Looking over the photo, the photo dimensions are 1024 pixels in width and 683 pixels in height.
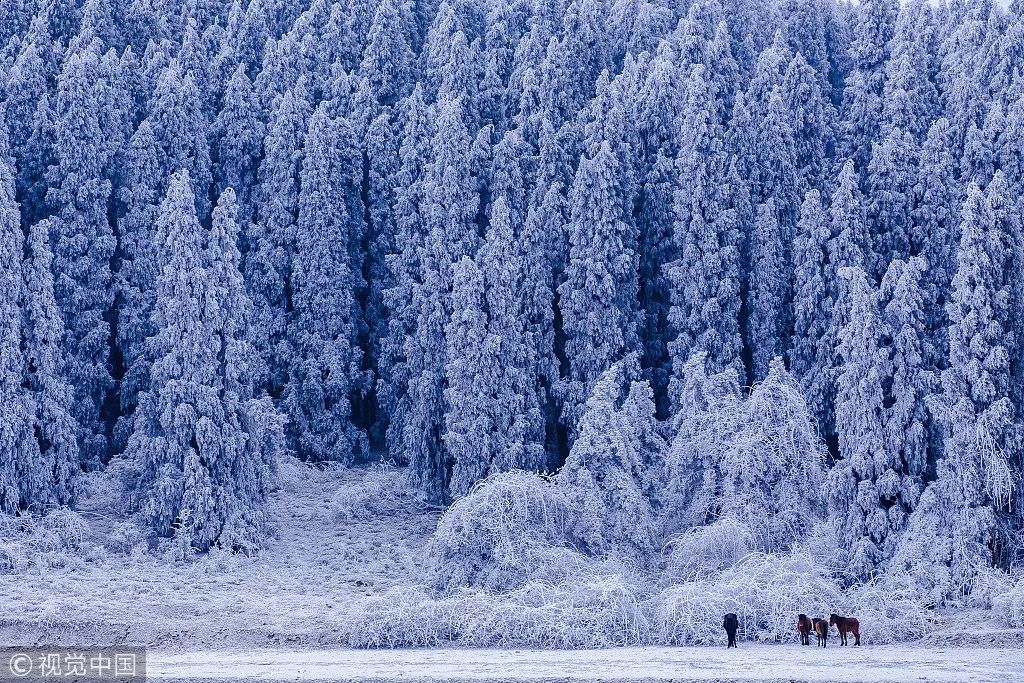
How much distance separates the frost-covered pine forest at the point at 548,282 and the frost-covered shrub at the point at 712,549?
8 cm

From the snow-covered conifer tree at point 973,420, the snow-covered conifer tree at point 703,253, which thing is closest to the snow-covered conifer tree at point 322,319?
the snow-covered conifer tree at point 703,253

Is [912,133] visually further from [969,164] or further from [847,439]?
[847,439]

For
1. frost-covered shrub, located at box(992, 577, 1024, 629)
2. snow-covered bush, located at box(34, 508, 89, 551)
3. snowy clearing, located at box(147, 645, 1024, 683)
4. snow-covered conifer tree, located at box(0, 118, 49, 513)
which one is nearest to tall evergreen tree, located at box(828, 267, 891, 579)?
frost-covered shrub, located at box(992, 577, 1024, 629)

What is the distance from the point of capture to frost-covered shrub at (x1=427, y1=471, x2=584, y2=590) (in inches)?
1363

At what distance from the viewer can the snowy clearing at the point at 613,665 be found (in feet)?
92.3

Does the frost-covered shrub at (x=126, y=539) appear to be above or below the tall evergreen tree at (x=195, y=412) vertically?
below

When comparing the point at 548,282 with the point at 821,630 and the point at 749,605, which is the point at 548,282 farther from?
the point at 821,630

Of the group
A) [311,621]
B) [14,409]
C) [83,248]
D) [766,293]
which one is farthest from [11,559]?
[766,293]

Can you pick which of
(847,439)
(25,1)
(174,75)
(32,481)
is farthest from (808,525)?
(25,1)

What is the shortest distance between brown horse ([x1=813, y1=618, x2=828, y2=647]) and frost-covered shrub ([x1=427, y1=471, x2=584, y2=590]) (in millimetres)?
6509

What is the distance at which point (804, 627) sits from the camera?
100.0 feet

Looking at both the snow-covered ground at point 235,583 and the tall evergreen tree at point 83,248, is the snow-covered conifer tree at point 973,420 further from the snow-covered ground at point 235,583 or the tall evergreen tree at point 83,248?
the tall evergreen tree at point 83,248

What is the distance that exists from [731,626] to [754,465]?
6890 millimetres

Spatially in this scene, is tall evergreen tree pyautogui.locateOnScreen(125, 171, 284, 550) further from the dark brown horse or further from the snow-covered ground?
the dark brown horse
